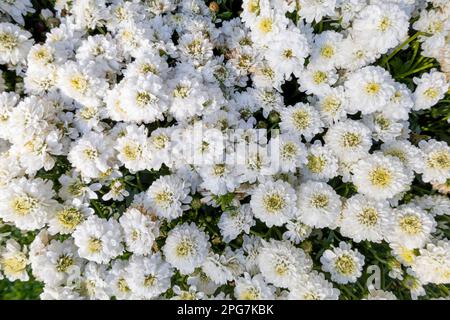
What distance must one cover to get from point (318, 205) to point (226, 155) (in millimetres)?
460

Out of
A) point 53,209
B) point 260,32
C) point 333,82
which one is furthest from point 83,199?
point 333,82

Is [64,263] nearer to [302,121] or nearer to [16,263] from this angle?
[16,263]

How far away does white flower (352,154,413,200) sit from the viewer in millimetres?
2051

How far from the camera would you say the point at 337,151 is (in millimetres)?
2150

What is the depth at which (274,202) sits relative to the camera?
2068 millimetres

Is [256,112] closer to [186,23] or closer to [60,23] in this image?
[186,23]

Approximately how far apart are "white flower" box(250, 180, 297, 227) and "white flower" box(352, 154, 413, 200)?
12.4 inches

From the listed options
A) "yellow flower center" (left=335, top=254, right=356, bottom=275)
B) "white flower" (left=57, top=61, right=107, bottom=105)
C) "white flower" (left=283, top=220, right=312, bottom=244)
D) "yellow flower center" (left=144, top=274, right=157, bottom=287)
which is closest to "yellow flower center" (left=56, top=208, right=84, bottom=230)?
"yellow flower center" (left=144, top=274, right=157, bottom=287)

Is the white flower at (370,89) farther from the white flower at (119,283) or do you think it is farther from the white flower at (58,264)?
the white flower at (58,264)

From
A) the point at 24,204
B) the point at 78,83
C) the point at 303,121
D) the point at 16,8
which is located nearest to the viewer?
the point at 24,204

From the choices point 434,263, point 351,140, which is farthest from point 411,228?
point 351,140

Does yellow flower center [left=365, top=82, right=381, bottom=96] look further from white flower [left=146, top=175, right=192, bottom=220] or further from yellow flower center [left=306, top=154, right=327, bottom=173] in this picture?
white flower [left=146, top=175, right=192, bottom=220]

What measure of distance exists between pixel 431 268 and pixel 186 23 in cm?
162
